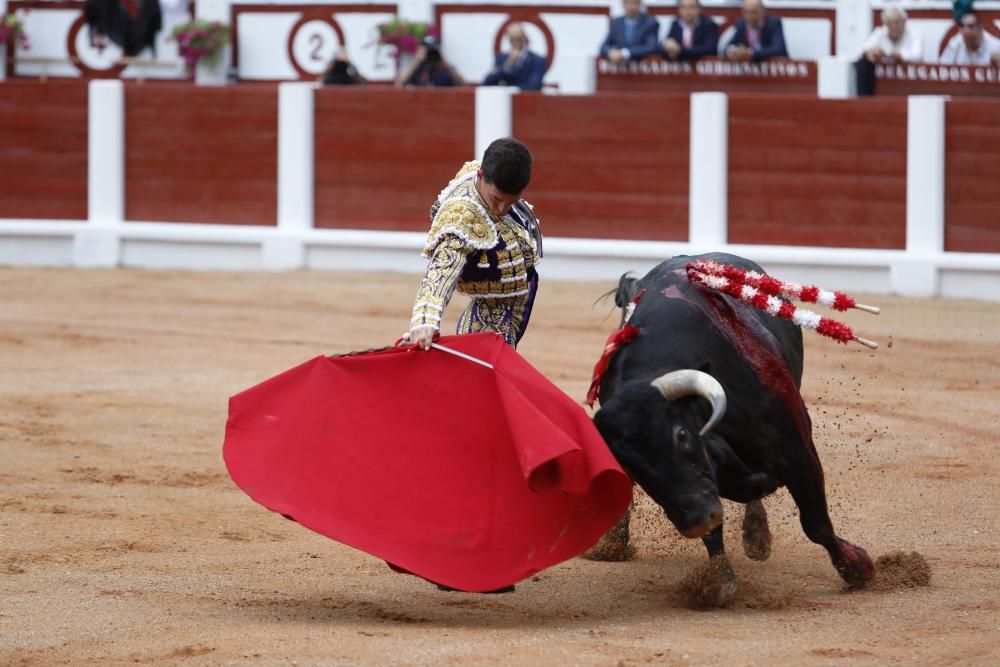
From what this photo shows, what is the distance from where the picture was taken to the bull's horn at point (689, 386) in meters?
3.29

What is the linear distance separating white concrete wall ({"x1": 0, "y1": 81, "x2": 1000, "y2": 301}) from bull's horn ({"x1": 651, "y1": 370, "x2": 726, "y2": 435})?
5.48 metres

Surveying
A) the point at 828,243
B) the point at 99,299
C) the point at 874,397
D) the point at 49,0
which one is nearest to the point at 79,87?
the point at 99,299

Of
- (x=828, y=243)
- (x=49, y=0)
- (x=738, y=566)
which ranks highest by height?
(x=49, y=0)

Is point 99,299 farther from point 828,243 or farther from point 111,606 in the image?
point 111,606

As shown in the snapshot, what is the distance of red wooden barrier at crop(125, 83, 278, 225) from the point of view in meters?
10.4

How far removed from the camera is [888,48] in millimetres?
9609

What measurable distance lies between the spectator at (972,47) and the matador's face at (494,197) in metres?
6.17

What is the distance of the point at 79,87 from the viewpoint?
10.7 metres

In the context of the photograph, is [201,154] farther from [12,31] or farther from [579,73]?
[12,31]

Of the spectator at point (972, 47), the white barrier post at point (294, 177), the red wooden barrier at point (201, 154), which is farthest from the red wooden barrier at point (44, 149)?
the spectator at point (972, 47)

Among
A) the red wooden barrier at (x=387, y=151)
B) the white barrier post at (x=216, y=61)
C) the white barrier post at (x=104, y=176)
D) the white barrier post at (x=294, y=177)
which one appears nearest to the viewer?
the red wooden barrier at (x=387, y=151)

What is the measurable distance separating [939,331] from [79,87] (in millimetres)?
5976

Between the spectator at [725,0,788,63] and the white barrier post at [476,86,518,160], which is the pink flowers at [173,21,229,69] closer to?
the white barrier post at [476,86,518,160]

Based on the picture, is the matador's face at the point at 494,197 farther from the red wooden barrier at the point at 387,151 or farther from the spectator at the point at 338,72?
the spectator at the point at 338,72
